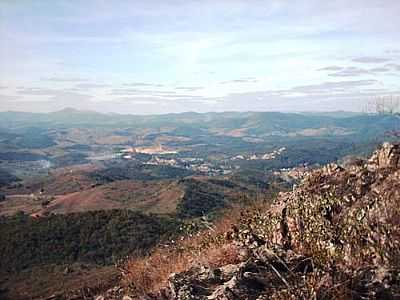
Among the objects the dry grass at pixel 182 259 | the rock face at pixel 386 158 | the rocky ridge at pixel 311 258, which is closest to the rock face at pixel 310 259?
the rocky ridge at pixel 311 258

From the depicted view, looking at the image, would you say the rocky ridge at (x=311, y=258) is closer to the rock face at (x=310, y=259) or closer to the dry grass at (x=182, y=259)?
the rock face at (x=310, y=259)

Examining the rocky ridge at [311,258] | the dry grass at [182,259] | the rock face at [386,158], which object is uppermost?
the rock face at [386,158]

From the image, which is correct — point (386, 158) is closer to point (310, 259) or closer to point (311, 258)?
point (310, 259)

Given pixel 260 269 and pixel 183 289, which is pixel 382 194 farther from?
pixel 183 289

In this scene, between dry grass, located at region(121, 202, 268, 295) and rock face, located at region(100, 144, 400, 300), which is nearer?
rock face, located at region(100, 144, 400, 300)

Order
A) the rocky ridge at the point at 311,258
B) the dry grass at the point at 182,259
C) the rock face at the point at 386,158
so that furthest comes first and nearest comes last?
the rock face at the point at 386,158 → the dry grass at the point at 182,259 → the rocky ridge at the point at 311,258

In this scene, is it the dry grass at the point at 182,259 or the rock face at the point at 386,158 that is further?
the rock face at the point at 386,158

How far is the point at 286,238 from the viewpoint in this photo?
7930 mm

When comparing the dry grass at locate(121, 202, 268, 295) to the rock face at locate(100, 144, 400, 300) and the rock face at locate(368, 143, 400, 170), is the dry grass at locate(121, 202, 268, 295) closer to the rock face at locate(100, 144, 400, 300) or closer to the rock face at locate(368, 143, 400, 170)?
the rock face at locate(100, 144, 400, 300)

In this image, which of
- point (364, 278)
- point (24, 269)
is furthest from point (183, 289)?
point (24, 269)

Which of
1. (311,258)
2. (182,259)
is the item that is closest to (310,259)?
(311,258)

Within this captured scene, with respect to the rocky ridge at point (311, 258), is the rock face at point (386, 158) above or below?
above

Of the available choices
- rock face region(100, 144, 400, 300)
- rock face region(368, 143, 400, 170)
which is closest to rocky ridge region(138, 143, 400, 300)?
rock face region(100, 144, 400, 300)

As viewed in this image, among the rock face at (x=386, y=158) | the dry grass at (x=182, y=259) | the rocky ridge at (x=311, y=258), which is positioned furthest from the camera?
the rock face at (x=386, y=158)
